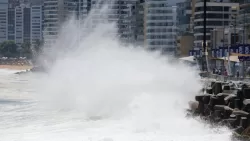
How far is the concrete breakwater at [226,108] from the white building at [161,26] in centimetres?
9931

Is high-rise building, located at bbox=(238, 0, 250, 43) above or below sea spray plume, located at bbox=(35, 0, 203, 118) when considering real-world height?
above

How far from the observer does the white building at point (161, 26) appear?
5079 inches

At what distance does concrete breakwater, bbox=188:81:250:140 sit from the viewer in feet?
70.4

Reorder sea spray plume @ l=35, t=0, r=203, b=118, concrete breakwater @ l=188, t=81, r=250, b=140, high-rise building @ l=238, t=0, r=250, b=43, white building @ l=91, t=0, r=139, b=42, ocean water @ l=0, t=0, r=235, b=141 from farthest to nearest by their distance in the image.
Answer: white building @ l=91, t=0, r=139, b=42 < high-rise building @ l=238, t=0, r=250, b=43 < sea spray plume @ l=35, t=0, r=203, b=118 < ocean water @ l=0, t=0, r=235, b=141 < concrete breakwater @ l=188, t=81, r=250, b=140

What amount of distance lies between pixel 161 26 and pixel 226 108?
107915 millimetres

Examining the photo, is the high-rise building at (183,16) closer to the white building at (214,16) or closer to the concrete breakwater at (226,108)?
the white building at (214,16)

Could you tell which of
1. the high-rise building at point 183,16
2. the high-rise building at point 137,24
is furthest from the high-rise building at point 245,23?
the high-rise building at point 137,24

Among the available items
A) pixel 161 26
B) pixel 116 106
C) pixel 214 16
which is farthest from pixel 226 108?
pixel 161 26

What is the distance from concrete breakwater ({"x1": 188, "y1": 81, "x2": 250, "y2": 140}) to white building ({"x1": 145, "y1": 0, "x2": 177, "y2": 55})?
3910 inches

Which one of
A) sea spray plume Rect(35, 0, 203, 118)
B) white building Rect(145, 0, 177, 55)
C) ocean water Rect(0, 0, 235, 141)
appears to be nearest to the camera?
ocean water Rect(0, 0, 235, 141)

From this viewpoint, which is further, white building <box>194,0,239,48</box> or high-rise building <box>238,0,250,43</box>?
white building <box>194,0,239,48</box>

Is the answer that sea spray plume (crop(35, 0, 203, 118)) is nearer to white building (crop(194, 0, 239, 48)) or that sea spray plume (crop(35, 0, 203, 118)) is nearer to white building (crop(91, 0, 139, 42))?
white building (crop(194, 0, 239, 48))

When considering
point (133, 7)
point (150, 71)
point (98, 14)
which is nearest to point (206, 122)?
point (150, 71)

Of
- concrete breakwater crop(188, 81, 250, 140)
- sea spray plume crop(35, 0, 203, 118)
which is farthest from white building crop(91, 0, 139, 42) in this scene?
concrete breakwater crop(188, 81, 250, 140)
